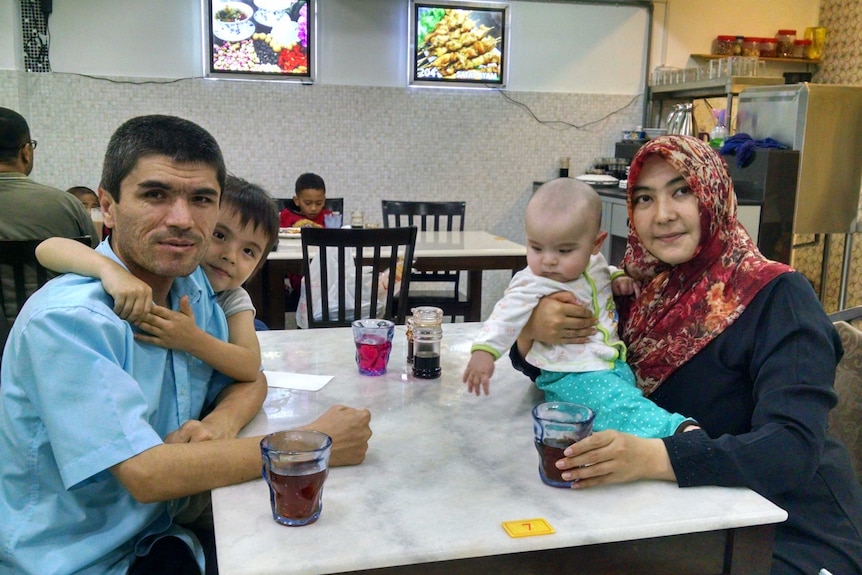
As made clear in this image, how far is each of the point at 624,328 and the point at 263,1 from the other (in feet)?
15.4

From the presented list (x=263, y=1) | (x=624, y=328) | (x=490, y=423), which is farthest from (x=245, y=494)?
(x=263, y=1)

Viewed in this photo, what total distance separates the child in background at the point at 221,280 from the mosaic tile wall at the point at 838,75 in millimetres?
5205

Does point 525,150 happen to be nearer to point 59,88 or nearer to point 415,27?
point 415,27

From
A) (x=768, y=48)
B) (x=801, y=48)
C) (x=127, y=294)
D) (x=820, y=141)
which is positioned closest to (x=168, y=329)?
(x=127, y=294)

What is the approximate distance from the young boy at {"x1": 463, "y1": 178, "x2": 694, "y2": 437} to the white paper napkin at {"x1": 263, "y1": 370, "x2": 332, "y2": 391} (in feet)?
1.13

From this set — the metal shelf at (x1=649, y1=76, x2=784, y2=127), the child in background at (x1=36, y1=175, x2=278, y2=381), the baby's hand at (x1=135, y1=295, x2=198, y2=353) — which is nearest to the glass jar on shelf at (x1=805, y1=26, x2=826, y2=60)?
the metal shelf at (x1=649, y1=76, x2=784, y2=127)

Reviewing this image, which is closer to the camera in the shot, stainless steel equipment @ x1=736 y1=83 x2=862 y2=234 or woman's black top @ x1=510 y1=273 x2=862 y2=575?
woman's black top @ x1=510 y1=273 x2=862 y2=575

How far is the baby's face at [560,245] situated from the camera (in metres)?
1.59

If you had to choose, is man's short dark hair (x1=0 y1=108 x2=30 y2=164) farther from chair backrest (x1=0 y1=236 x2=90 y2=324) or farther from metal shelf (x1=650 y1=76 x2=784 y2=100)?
metal shelf (x1=650 y1=76 x2=784 y2=100)

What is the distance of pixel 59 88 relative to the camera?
533 centimetres

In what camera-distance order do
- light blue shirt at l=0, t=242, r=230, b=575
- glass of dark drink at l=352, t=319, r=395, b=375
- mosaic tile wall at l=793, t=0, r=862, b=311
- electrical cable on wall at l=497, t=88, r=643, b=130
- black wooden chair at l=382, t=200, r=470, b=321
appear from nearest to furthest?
light blue shirt at l=0, t=242, r=230, b=575, glass of dark drink at l=352, t=319, r=395, b=375, black wooden chair at l=382, t=200, r=470, b=321, mosaic tile wall at l=793, t=0, r=862, b=311, electrical cable on wall at l=497, t=88, r=643, b=130

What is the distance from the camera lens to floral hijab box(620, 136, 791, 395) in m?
1.47

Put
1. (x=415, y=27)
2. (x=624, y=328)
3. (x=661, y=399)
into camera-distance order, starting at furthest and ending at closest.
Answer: (x=415, y=27) < (x=624, y=328) < (x=661, y=399)

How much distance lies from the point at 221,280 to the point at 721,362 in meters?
1.17
